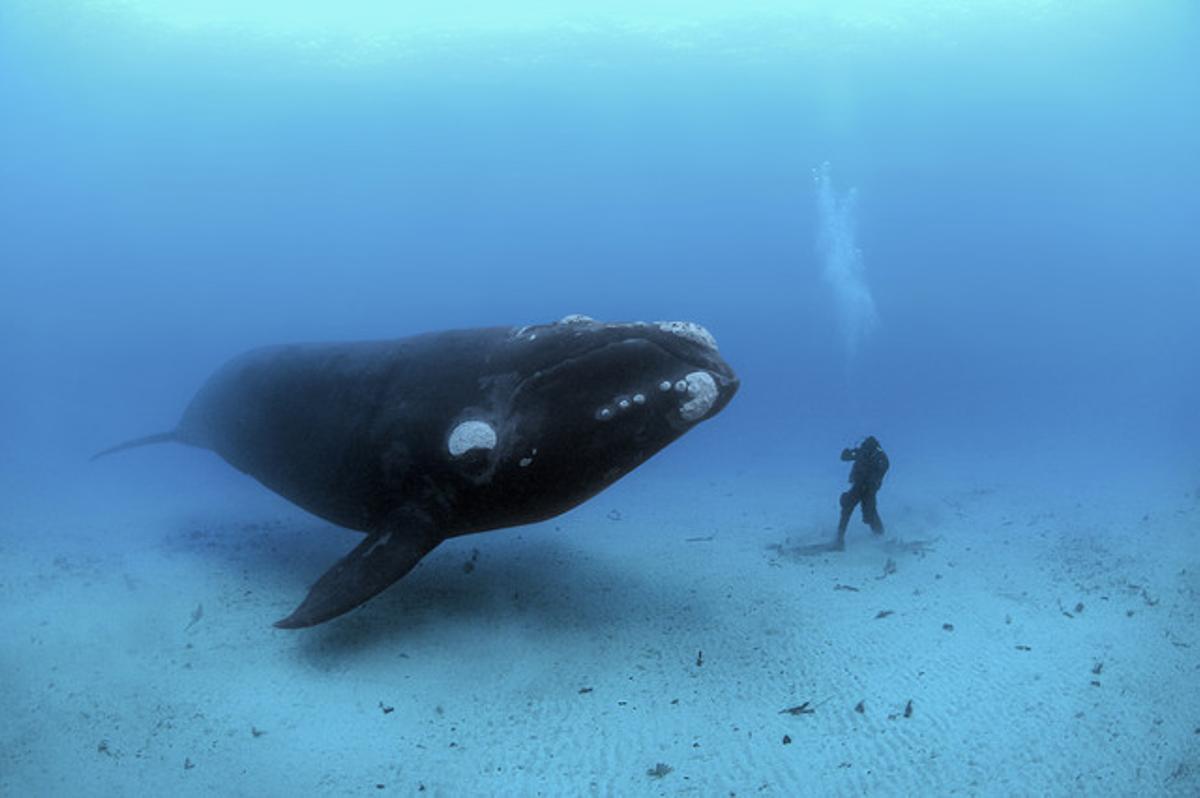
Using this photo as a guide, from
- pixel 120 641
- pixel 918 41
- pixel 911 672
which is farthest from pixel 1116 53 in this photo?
pixel 120 641

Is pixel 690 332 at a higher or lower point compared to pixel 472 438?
higher

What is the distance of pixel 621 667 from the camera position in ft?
20.9

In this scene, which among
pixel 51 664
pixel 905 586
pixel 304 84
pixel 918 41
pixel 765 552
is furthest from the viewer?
pixel 304 84

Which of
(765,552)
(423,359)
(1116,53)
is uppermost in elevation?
(1116,53)

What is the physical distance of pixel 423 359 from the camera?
7.66m

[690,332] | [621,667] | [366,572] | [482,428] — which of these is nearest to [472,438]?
[482,428]

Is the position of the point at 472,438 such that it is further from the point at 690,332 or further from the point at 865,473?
the point at 865,473

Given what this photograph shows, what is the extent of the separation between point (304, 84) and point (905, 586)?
3159 inches

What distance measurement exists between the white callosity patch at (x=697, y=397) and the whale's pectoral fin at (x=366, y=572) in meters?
2.80

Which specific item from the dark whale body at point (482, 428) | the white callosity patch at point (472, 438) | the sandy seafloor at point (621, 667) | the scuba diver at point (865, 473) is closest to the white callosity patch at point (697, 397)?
the dark whale body at point (482, 428)

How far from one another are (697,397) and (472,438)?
7.02 ft

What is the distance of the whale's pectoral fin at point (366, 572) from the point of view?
609 centimetres

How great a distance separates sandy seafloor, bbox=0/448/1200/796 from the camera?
4957mm

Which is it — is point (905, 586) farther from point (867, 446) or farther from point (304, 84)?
point (304, 84)
